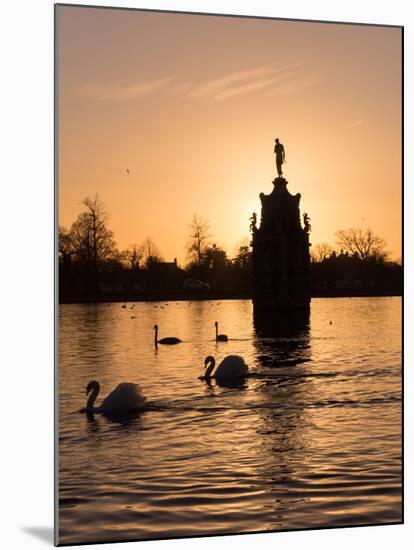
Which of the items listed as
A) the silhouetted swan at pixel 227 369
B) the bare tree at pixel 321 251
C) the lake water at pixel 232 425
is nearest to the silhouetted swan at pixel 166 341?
the lake water at pixel 232 425

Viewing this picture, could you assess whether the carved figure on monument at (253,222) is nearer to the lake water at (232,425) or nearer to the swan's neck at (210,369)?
the lake water at (232,425)

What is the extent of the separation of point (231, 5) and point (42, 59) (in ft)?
4.81

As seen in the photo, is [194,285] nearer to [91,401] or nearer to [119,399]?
[119,399]

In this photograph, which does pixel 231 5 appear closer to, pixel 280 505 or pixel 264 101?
pixel 264 101

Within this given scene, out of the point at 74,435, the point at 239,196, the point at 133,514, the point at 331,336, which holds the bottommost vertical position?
the point at 133,514

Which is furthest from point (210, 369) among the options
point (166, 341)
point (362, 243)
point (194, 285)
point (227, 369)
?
point (362, 243)

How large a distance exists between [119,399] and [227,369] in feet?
2.61

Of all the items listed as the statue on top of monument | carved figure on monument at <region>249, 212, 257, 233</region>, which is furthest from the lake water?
the statue on top of monument

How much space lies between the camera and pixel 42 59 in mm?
7758

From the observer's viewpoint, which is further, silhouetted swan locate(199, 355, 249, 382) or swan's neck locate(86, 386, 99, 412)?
silhouetted swan locate(199, 355, 249, 382)

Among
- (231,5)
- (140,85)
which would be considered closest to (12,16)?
(140,85)

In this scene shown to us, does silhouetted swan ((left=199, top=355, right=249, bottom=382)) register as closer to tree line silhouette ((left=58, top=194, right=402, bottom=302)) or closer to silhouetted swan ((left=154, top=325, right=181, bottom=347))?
silhouetted swan ((left=154, top=325, right=181, bottom=347))

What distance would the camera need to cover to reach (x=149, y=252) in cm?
815

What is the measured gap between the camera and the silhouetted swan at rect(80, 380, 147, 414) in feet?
25.6
